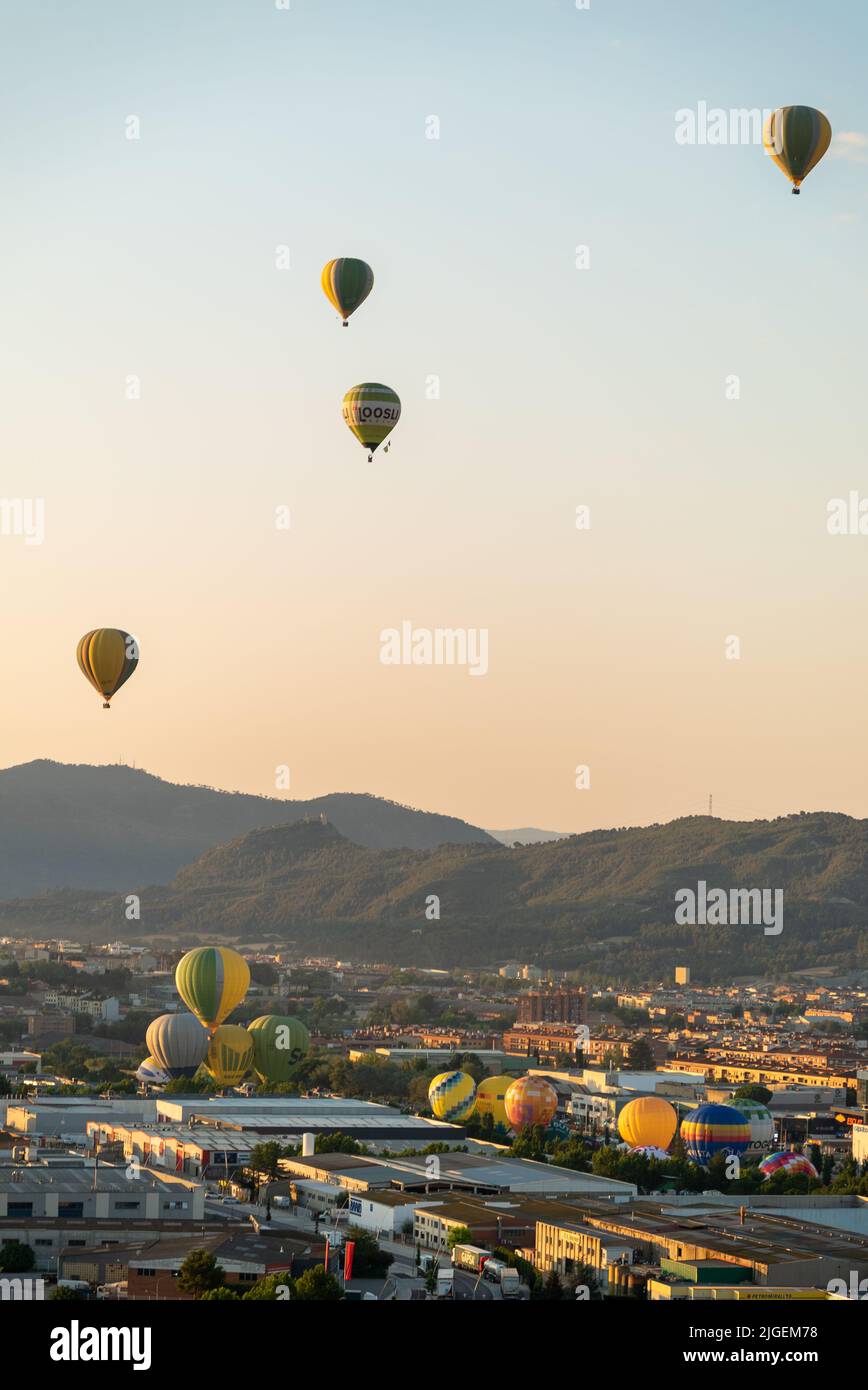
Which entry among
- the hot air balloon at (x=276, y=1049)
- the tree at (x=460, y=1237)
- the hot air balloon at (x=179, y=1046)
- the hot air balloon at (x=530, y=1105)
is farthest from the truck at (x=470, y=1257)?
the hot air balloon at (x=276, y=1049)

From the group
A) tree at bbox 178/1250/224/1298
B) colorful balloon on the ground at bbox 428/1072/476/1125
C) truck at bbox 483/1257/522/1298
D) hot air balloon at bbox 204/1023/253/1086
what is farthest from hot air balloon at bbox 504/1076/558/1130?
tree at bbox 178/1250/224/1298

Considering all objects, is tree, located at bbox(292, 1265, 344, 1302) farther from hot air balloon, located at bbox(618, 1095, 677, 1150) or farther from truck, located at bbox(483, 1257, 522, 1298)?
hot air balloon, located at bbox(618, 1095, 677, 1150)

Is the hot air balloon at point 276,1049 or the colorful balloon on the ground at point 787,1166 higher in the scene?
the hot air balloon at point 276,1049

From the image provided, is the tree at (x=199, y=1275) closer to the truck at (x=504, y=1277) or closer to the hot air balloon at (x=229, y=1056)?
the truck at (x=504, y=1277)

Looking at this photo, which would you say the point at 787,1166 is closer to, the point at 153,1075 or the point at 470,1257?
the point at 470,1257

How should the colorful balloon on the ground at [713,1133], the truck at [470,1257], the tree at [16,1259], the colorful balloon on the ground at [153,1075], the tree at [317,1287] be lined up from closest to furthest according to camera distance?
the tree at [317,1287], the tree at [16,1259], the truck at [470,1257], the colorful balloon on the ground at [713,1133], the colorful balloon on the ground at [153,1075]

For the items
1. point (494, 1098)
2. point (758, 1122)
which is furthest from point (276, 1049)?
point (758, 1122)
